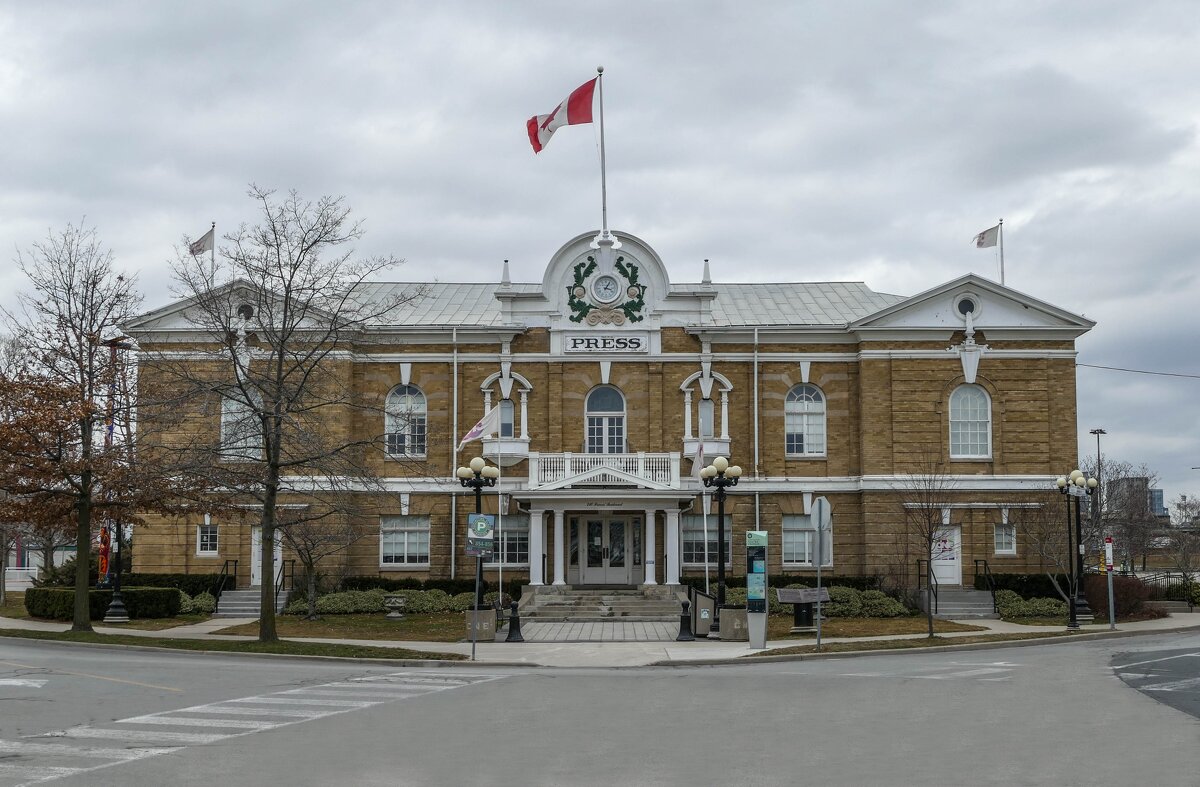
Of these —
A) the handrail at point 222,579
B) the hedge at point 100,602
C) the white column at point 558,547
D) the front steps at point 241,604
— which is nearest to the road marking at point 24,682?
the hedge at point 100,602

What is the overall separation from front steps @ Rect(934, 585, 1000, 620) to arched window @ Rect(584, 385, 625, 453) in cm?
1117

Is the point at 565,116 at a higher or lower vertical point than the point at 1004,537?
higher

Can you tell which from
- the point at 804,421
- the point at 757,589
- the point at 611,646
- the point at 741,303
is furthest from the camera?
the point at 741,303

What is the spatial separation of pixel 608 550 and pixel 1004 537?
12654 millimetres

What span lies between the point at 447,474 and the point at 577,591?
19.6 feet

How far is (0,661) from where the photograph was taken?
893 inches

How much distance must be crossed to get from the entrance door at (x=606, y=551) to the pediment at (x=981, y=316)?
10.0 metres

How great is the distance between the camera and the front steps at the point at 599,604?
3519cm

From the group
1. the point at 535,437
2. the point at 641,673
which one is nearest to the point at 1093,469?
the point at 535,437

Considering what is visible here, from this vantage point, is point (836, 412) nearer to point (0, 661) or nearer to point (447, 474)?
point (447, 474)

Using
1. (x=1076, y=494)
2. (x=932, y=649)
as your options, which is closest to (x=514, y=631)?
(x=932, y=649)

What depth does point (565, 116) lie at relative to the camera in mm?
37938

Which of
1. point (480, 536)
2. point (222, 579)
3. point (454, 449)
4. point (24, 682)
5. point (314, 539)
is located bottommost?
point (24, 682)

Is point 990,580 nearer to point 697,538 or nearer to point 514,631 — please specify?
point 697,538
